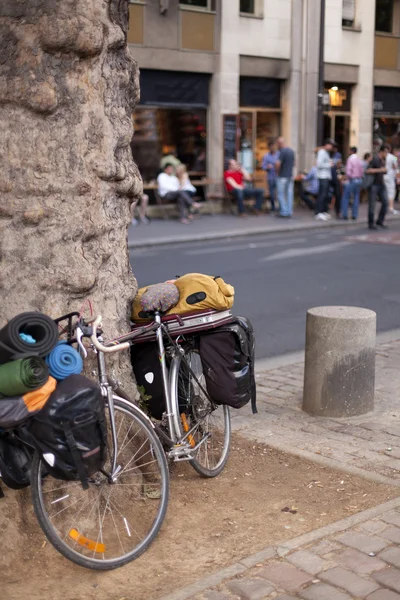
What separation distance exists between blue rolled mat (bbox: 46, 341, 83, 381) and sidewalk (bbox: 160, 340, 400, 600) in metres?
1.03

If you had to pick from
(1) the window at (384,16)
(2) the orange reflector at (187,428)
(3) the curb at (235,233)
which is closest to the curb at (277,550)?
(2) the orange reflector at (187,428)

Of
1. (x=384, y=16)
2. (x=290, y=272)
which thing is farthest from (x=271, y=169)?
(x=290, y=272)

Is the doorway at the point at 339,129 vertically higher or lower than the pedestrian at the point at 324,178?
higher

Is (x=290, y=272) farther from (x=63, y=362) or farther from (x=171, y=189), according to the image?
(x=63, y=362)

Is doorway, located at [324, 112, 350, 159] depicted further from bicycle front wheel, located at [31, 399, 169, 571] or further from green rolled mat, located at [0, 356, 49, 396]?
green rolled mat, located at [0, 356, 49, 396]

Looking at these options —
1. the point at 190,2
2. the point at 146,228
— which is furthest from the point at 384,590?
the point at 190,2

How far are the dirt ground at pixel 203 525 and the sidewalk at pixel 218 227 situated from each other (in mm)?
12086

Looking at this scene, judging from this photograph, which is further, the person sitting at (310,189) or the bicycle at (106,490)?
the person sitting at (310,189)

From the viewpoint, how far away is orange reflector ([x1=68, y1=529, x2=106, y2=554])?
377 centimetres

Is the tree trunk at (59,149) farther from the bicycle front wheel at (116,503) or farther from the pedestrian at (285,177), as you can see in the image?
the pedestrian at (285,177)

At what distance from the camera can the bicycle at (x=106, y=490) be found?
11.9 feet

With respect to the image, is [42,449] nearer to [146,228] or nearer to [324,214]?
[146,228]

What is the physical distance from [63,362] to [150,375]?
1037 millimetres

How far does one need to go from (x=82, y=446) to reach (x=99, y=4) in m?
2.16
